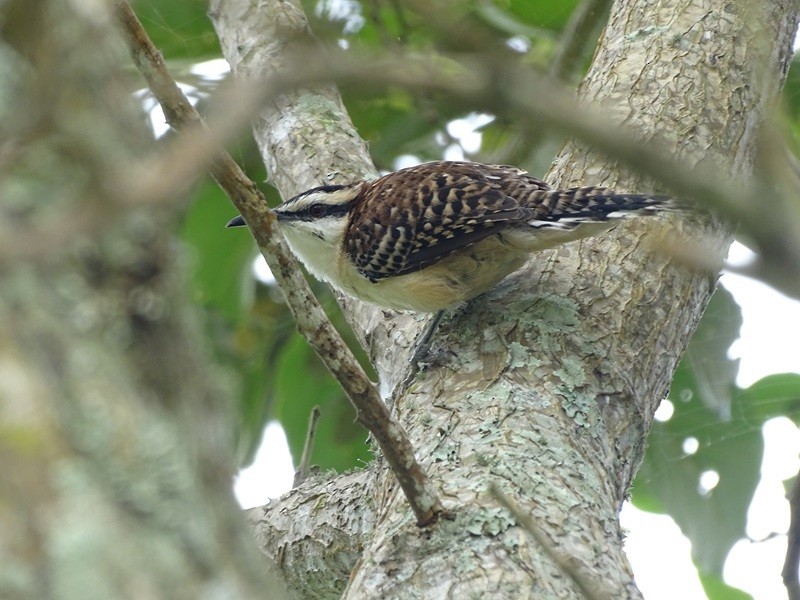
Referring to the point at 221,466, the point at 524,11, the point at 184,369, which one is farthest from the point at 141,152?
the point at 524,11

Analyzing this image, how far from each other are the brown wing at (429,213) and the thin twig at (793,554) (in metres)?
1.98

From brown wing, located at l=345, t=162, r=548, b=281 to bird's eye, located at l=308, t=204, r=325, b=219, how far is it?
0.15 meters

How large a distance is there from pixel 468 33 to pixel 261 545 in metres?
2.97

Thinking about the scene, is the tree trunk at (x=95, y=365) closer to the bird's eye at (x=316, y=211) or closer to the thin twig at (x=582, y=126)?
the thin twig at (x=582, y=126)

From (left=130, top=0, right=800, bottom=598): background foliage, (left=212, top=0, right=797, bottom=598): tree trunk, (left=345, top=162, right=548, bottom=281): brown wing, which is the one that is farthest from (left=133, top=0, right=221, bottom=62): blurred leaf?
(left=345, top=162, right=548, bottom=281): brown wing

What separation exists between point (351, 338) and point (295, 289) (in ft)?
9.92

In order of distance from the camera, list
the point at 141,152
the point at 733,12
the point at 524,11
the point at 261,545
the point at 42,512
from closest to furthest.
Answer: the point at 42,512 < the point at 141,152 < the point at 261,545 < the point at 733,12 < the point at 524,11

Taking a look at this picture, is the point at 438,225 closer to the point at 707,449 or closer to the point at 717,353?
the point at 717,353

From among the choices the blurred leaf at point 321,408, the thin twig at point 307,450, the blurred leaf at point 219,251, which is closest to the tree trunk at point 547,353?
the thin twig at point 307,450

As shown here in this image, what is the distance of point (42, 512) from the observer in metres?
0.98

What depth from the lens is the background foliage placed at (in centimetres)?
440

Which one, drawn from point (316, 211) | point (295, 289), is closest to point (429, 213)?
point (316, 211)

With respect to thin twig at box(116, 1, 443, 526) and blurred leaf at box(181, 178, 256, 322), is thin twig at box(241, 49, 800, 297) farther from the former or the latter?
blurred leaf at box(181, 178, 256, 322)

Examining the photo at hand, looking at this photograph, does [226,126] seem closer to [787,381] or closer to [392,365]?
[392,365]
